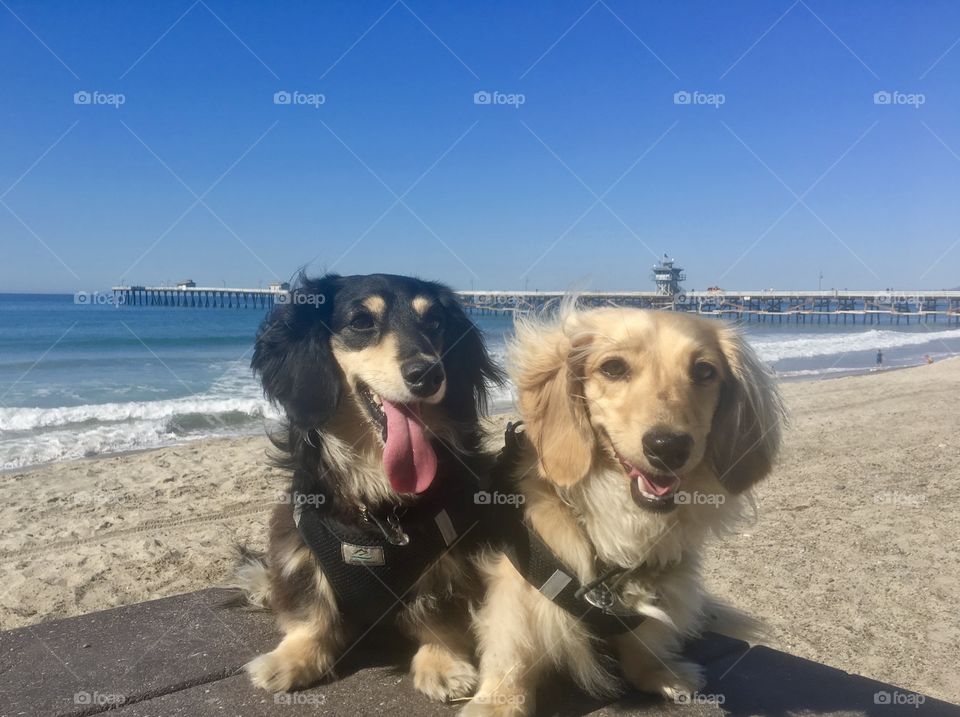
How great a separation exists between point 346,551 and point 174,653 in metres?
0.95

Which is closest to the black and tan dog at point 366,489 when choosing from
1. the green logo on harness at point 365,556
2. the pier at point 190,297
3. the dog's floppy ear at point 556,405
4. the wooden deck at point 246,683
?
the green logo on harness at point 365,556

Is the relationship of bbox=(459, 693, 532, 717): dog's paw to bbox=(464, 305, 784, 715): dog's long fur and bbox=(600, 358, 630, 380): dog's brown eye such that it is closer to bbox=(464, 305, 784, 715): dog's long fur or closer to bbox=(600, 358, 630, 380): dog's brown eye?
bbox=(464, 305, 784, 715): dog's long fur

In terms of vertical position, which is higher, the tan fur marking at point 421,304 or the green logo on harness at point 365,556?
the tan fur marking at point 421,304

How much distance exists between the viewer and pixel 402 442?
254 cm

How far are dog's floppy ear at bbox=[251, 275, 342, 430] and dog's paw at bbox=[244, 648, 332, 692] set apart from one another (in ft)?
2.68

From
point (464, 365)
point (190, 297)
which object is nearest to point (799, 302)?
point (190, 297)

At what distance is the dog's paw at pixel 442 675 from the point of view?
7.82 ft

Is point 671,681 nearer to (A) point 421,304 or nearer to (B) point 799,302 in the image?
(A) point 421,304

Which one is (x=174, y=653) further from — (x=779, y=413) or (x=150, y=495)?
(x=150, y=495)

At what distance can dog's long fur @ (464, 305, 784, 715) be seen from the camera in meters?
2.19

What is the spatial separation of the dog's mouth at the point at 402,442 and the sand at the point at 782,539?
55.7 inches

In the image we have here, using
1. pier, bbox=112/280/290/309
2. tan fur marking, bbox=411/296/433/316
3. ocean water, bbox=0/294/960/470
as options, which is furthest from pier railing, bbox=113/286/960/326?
tan fur marking, bbox=411/296/433/316

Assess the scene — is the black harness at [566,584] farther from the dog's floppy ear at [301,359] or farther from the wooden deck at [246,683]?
the dog's floppy ear at [301,359]

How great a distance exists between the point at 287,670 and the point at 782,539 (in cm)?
485
